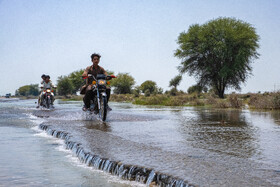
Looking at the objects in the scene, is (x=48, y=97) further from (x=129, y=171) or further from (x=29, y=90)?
(x=29, y=90)

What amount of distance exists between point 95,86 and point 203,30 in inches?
1379

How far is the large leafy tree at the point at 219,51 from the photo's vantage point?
42.6 meters

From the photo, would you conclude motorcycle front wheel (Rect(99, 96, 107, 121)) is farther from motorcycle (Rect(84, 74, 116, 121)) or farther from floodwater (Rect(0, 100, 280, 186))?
floodwater (Rect(0, 100, 280, 186))

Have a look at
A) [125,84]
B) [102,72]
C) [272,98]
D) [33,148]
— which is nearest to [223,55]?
[272,98]

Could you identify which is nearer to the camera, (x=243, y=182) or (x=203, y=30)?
(x=243, y=182)

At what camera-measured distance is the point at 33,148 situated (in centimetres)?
676

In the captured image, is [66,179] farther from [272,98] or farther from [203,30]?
[203,30]

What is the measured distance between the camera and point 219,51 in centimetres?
4312

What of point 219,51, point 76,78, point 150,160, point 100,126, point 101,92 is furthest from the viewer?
point 76,78

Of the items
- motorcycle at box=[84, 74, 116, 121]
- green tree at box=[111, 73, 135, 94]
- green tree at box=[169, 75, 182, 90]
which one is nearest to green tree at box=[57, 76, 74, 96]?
green tree at box=[111, 73, 135, 94]

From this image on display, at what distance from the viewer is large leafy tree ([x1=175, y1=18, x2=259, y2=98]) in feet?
140

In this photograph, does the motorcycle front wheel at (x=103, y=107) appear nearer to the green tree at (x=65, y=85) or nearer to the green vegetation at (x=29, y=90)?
the green tree at (x=65, y=85)

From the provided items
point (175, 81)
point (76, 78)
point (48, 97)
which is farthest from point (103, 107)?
point (76, 78)

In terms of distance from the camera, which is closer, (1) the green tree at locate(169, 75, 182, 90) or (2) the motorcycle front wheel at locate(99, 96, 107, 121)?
(2) the motorcycle front wheel at locate(99, 96, 107, 121)
